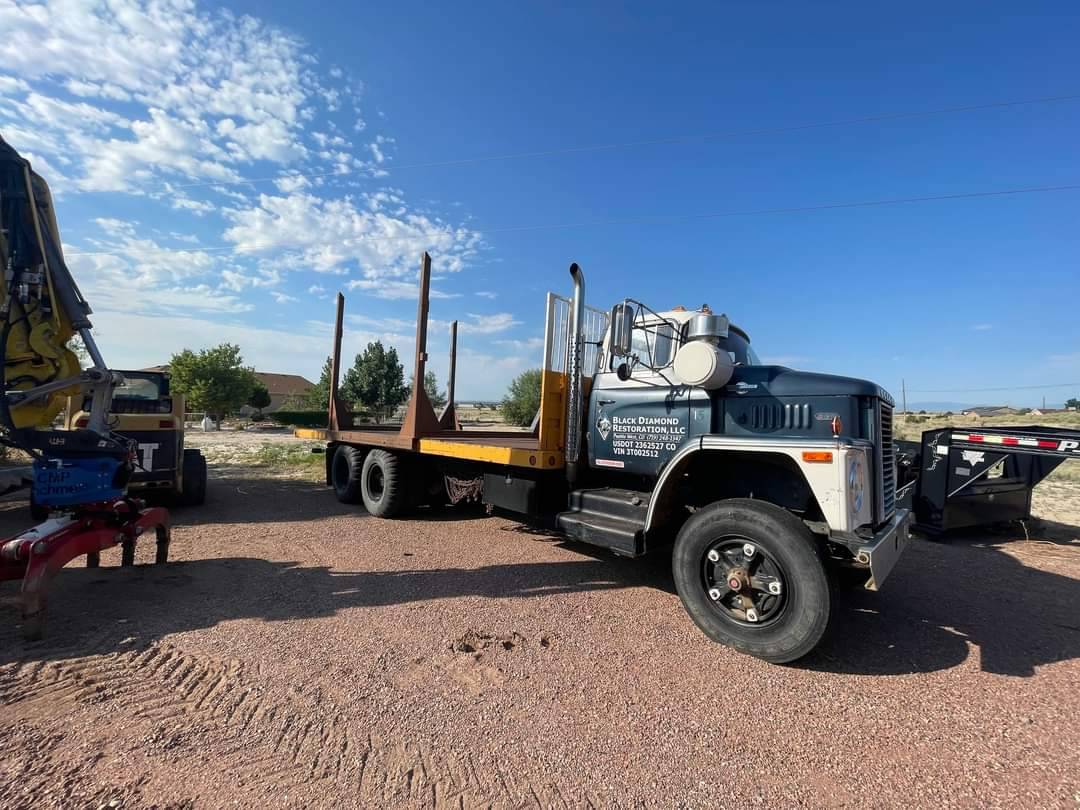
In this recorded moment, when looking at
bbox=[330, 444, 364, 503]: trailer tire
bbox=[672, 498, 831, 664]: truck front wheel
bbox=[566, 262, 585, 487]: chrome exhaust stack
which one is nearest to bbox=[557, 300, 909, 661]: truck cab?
bbox=[672, 498, 831, 664]: truck front wheel

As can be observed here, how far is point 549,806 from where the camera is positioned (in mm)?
2100

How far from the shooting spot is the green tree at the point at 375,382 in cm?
4081

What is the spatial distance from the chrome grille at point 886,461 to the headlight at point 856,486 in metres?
0.42

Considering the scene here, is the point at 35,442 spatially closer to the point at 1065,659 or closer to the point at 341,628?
the point at 341,628

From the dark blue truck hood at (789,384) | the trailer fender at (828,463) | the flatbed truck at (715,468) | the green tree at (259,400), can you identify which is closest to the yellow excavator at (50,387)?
the flatbed truck at (715,468)

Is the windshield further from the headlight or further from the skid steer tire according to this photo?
the headlight

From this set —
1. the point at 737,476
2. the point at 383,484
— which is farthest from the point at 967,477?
the point at 383,484

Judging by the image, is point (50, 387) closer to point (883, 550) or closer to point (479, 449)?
point (479, 449)

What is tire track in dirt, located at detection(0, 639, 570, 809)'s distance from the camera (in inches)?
84.9

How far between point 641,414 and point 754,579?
5.57ft

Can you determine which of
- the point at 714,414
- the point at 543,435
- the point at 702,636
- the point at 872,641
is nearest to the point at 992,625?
the point at 872,641

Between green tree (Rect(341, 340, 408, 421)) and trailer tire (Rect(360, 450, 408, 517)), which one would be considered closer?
trailer tire (Rect(360, 450, 408, 517))

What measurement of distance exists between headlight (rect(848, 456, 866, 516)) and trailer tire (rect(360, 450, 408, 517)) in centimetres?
564

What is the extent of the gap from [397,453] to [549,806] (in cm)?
580
